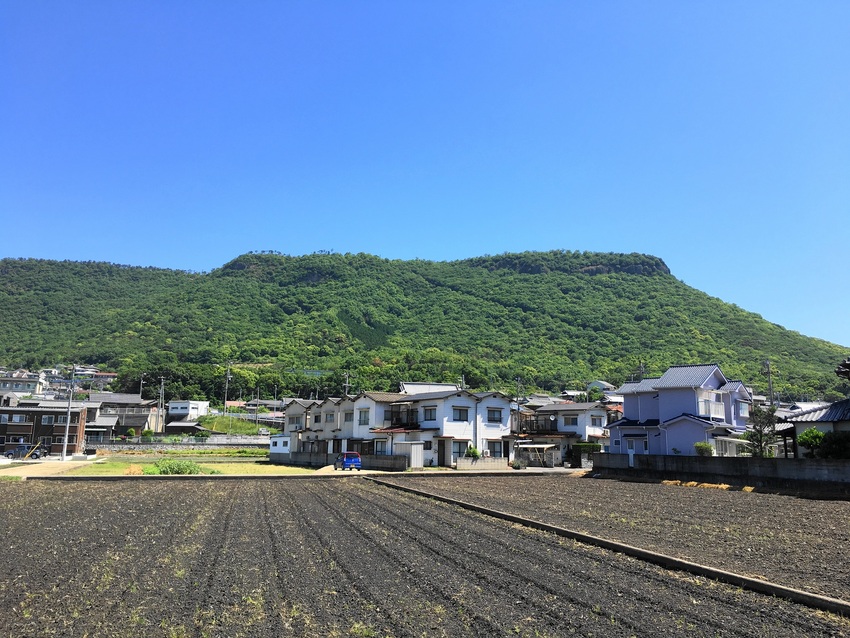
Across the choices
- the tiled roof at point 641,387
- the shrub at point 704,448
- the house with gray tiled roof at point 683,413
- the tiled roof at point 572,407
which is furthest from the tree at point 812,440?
the tiled roof at point 572,407

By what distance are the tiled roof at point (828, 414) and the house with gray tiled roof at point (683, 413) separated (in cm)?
625

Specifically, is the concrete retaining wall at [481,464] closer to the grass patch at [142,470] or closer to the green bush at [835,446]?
the grass patch at [142,470]

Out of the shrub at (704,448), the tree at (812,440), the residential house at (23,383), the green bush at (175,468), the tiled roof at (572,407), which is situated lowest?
the green bush at (175,468)

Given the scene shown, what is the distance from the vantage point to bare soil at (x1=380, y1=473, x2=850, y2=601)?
10.2 meters

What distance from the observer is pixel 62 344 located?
122m

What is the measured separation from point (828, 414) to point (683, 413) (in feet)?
32.8

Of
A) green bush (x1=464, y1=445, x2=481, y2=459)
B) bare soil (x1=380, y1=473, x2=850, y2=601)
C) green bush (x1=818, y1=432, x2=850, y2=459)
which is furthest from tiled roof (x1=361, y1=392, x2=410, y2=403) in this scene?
green bush (x1=818, y1=432, x2=850, y2=459)

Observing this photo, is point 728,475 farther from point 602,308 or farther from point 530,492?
point 602,308

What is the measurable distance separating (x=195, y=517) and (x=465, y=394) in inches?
1136

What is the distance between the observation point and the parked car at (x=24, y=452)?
5159 cm

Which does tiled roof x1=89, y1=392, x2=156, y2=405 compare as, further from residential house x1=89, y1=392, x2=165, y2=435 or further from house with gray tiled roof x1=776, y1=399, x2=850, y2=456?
house with gray tiled roof x1=776, y1=399, x2=850, y2=456

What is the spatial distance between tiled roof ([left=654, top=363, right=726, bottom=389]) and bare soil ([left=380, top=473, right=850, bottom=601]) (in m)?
11.9

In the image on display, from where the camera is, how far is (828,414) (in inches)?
1098

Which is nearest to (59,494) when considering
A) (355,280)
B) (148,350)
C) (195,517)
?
(195,517)
